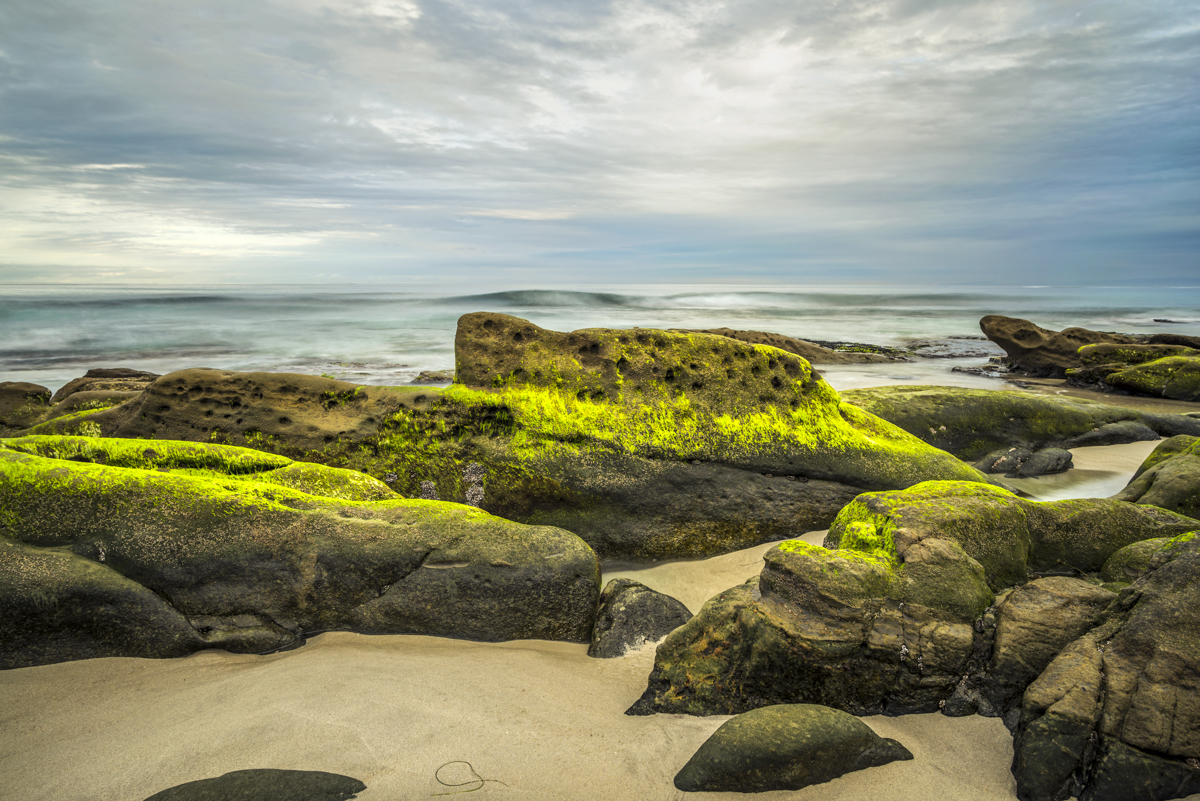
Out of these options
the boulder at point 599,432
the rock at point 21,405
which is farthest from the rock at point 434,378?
the boulder at point 599,432

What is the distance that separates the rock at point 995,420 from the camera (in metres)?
8.80

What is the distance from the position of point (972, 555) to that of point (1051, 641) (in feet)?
2.20

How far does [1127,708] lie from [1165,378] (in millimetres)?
15362

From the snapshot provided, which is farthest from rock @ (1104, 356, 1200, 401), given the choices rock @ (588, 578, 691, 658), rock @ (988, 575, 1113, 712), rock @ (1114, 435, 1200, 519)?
rock @ (588, 578, 691, 658)

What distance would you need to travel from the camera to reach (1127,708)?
8.34 ft

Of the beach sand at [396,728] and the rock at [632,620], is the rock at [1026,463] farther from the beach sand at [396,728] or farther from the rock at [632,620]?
the beach sand at [396,728]

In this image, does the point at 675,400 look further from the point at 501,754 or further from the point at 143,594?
the point at 143,594

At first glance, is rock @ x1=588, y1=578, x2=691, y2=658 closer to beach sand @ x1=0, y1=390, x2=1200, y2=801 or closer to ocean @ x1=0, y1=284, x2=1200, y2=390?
beach sand @ x1=0, y1=390, x2=1200, y2=801

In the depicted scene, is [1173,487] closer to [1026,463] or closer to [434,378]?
[1026,463]

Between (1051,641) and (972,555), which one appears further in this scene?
(972,555)

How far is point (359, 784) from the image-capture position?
2.80 metres

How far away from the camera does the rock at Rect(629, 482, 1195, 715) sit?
10.3 ft

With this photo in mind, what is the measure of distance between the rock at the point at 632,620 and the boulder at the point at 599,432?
1.38 m

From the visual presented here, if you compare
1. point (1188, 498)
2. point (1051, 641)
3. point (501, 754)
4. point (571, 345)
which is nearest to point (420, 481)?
point (571, 345)
